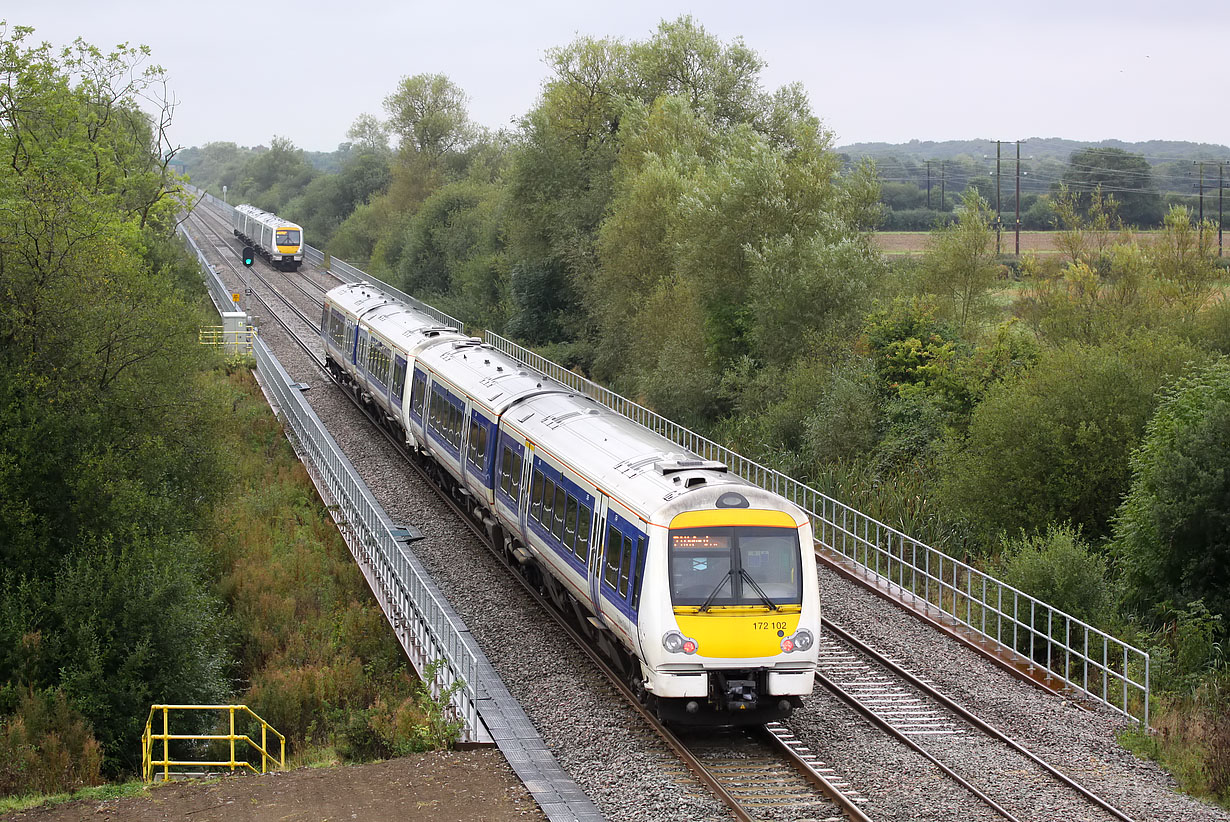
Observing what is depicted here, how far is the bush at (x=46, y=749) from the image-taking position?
14.1 m

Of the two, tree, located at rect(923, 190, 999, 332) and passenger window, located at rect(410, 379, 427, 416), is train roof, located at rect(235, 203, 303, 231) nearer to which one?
tree, located at rect(923, 190, 999, 332)

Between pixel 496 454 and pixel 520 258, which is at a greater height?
pixel 520 258

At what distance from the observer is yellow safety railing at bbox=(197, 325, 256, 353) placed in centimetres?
4294

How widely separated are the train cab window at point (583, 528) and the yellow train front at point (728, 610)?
238 cm

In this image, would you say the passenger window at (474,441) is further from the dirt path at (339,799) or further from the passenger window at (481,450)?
the dirt path at (339,799)

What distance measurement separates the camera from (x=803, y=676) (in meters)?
13.4

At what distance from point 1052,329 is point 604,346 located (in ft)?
63.4

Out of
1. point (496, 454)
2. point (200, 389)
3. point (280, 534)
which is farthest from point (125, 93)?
point (496, 454)

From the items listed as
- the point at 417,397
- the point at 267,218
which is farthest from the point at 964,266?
the point at 267,218

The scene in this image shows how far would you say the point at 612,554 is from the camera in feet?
48.6

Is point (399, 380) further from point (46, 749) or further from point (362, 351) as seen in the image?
point (46, 749)

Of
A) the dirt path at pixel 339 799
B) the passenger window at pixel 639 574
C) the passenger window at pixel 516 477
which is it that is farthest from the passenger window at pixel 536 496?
the dirt path at pixel 339 799

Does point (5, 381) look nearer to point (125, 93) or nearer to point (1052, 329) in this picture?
point (125, 93)

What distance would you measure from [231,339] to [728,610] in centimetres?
3457
